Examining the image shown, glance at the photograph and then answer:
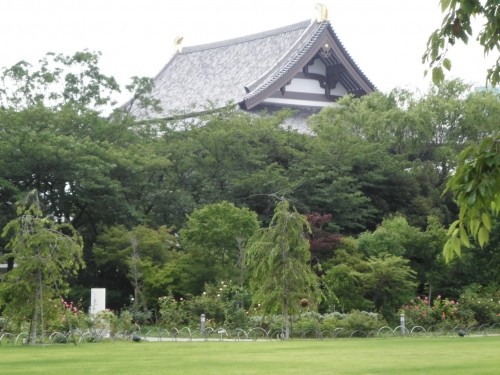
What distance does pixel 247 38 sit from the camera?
170 ft

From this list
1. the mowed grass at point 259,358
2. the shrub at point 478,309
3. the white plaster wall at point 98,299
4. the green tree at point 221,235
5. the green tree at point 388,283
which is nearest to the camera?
the mowed grass at point 259,358

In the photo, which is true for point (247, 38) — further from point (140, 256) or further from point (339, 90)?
point (140, 256)

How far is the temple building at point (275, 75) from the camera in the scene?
44406mm

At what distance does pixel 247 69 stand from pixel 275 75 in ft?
16.0

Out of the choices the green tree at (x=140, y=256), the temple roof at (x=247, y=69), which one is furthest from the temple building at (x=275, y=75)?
the green tree at (x=140, y=256)

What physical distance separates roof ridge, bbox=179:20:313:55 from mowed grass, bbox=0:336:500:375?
27128 mm

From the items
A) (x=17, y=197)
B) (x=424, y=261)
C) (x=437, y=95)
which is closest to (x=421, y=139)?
(x=437, y=95)

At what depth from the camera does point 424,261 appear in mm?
33594

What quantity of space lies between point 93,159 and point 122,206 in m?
2.53

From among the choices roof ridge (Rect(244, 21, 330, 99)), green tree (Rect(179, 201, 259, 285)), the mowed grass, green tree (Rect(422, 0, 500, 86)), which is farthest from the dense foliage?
green tree (Rect(422, 0, 500, 86))

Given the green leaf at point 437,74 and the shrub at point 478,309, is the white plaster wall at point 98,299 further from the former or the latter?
the green leaf at point 437,74

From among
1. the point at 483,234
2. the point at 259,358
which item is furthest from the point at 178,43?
the point at 483,234

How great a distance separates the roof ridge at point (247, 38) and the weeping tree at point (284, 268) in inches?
873

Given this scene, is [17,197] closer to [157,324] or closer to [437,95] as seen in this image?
[157,324]
